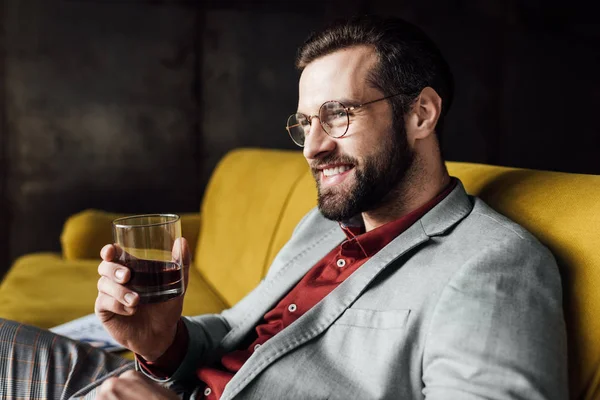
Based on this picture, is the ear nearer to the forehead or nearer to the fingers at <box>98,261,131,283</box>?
the forehead

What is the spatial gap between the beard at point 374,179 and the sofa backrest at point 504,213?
229 millimetres

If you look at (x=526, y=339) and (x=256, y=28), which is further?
(x=256, y=28)

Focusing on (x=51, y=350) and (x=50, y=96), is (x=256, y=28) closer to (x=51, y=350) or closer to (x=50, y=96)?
(x=50, y=96)

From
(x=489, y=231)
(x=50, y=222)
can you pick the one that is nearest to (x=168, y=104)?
(x=50, y=222)

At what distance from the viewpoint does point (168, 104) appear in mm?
4113

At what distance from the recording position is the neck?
1356 mm

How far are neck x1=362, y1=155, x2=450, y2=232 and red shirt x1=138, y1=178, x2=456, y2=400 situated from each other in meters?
0.02

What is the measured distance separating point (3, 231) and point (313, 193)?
2656 mm

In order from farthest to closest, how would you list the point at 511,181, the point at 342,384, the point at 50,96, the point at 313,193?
the point at 50,96
the point at 313,193
the point at 511,181
the point at 342,384

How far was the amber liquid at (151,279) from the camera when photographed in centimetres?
116

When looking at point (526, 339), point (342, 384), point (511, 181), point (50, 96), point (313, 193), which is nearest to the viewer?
point (526, 339)

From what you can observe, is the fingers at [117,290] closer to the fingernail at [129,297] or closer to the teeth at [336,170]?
the fingernail at [129,297]

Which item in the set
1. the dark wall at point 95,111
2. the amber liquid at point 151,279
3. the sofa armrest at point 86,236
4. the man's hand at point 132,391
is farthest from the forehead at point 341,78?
the dark wall at point 95,111

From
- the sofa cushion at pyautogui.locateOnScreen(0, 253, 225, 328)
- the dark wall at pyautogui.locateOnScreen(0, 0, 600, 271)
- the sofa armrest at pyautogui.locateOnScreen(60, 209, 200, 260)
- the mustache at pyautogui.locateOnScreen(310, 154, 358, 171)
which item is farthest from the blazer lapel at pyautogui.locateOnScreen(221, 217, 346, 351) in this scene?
the dark wall at pyautogui.locateOnScreen(0, 0, 600, 271)
